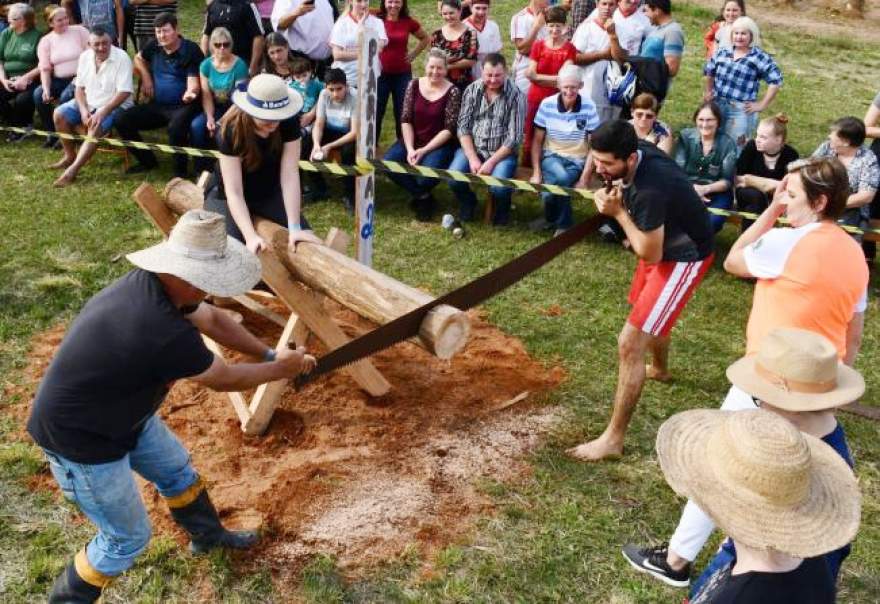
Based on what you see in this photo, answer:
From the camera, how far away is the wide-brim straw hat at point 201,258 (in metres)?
3.22

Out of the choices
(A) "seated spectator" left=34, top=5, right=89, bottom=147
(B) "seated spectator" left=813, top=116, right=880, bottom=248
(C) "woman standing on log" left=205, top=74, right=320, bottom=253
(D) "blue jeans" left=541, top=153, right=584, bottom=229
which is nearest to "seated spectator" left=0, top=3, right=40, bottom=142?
(A) "seated spectator" left=34, top=5, right=89, bottom=147

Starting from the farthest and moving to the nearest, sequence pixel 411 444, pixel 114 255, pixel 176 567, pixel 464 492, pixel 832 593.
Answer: pixel 114 255, pixel 411 444, pixel 464 492, pixel 176 567, pixel 832 593

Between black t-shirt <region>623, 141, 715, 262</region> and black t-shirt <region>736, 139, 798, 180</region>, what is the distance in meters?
3.50

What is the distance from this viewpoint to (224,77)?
926 cm

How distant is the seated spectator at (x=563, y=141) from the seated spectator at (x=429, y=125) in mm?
902

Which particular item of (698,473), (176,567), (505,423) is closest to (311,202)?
(505,423)

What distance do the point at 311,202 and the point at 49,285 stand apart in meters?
2.92

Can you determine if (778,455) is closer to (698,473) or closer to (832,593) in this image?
(698,473)

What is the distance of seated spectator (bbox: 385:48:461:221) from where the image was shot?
8555mm

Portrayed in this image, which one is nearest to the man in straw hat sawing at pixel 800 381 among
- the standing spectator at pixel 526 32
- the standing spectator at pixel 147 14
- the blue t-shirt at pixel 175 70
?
the standing spectator at pixel 526 32

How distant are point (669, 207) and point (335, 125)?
16.9ft

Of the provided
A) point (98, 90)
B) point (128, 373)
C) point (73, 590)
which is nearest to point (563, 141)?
point (98, 90)

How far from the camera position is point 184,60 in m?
9.48

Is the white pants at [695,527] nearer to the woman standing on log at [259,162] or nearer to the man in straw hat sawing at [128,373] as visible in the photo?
the man in straw hat sawing at [128,373]
